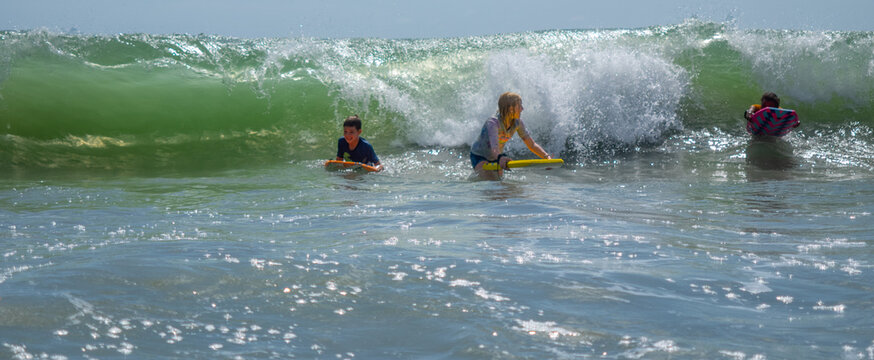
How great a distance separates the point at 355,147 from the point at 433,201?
9.40 feet

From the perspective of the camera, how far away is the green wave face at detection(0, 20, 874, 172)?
33.8ft

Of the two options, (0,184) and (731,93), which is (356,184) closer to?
(0,184)

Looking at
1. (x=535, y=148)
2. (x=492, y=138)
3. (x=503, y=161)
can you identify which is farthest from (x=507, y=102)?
(x=503, y=161)

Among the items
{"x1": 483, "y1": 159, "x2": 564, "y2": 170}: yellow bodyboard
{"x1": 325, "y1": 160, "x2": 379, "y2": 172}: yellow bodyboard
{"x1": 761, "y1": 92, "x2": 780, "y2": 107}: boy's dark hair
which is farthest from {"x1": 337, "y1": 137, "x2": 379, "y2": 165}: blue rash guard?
{"x1": 761, "y1": 92, "x2": 780, "y2": 107}: boy's dark hair

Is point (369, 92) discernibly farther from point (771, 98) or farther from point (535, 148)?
point (771, 98)

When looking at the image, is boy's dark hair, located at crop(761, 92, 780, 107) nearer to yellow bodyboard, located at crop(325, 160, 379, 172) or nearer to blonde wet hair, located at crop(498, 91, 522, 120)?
blonde wet hair, located at crop(498, 91, 522, 120)

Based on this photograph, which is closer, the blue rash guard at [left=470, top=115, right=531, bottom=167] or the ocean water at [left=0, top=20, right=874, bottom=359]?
the ocean water at [left=0, top=20, right=874, bottom=359]

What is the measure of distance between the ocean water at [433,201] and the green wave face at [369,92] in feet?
0.14

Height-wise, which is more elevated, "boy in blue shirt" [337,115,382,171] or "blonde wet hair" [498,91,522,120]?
"blonde wet hair" [498,91,522,120]

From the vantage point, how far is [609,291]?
298cm

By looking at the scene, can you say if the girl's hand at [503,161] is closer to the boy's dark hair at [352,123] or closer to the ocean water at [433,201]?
the ocean water at [433,201]

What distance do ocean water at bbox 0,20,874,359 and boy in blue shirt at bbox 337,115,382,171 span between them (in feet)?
1.37

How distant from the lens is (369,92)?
39.1 feet

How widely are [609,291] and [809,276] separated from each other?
3.19 feet
